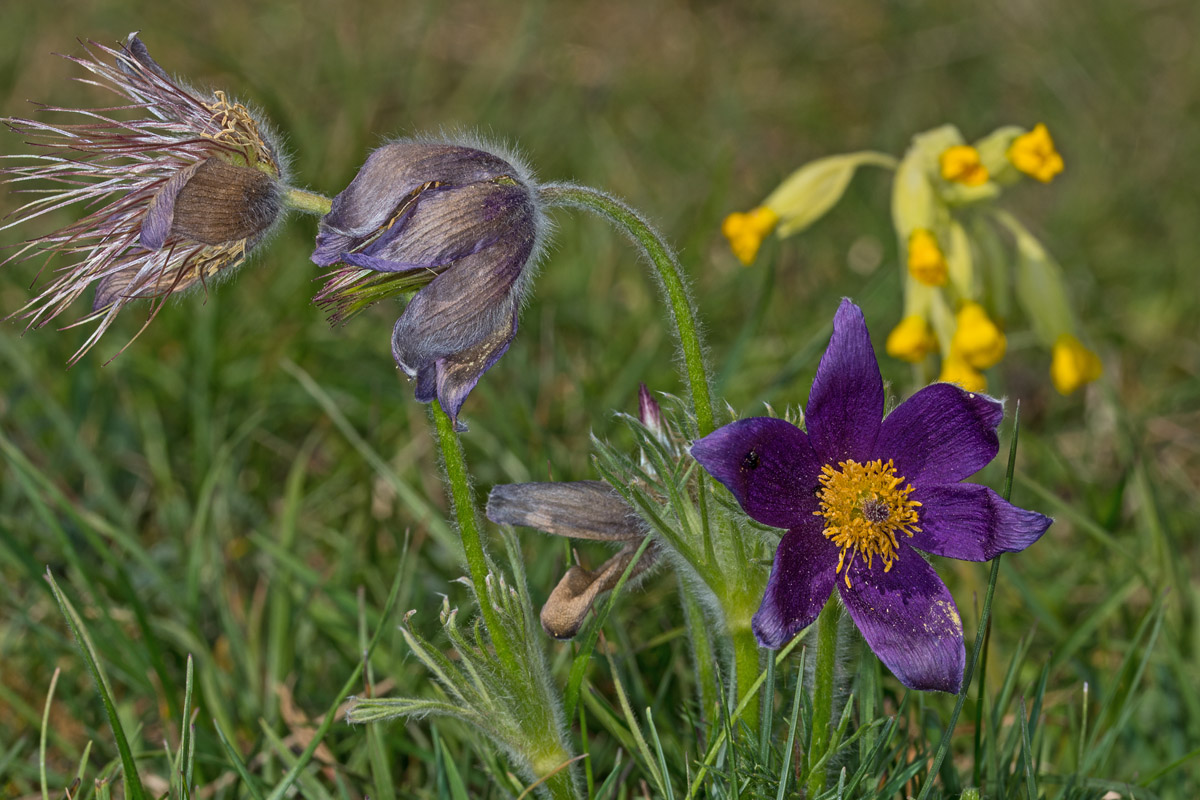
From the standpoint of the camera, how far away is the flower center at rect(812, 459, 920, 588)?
1.76 metres

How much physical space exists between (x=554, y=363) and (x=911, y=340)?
1.44 meters

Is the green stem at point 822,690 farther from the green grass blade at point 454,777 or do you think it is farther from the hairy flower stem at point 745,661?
the green grass blade at point 454,777

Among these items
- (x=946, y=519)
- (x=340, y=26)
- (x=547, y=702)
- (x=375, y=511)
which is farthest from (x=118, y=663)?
(x=340, y=26)

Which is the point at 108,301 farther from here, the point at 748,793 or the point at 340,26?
the point at 340,26

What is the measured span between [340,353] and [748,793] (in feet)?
8.06

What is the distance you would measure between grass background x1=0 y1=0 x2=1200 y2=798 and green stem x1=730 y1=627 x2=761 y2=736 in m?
0.44

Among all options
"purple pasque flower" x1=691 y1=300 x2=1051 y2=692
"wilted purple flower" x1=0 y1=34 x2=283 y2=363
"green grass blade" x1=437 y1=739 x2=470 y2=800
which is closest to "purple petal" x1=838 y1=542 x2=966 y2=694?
"purple pasque flower" x1=691 y1=300 x2=1051 y2=692

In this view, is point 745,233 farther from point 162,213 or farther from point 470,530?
point 162,213

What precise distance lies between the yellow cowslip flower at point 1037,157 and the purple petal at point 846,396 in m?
1.29

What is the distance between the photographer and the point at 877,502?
1.77 m

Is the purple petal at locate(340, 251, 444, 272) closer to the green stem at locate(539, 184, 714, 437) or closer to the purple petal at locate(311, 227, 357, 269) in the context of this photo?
the purple petal at locate(311, 227, 357, 269)

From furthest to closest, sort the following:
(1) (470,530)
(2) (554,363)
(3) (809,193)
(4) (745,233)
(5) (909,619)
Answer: (2) (554,363) → (3) (809,193) → (4) (745,233) → (1) (470,530) → (5) (909,619)

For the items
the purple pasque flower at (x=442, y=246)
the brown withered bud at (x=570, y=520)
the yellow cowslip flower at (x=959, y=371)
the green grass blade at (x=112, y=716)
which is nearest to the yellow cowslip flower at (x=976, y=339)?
the yellow cowslip flower at (x=959, y=371)

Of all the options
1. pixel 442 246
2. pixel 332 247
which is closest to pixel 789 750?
pixel 442 246
